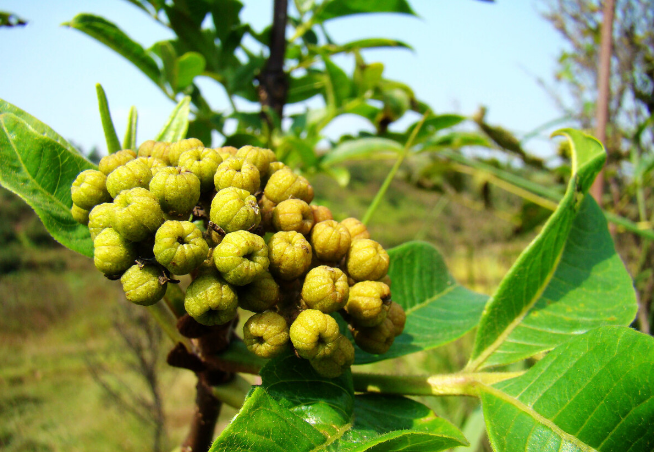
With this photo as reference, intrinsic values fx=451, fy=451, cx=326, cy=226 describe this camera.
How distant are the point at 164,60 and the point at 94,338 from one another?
55.1 ft

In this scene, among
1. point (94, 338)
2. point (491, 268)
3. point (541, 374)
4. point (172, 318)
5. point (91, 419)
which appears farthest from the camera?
point (94, 338)

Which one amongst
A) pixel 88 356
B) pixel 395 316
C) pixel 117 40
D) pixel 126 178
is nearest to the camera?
pixel 126 178

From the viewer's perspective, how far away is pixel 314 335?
2.66 feet

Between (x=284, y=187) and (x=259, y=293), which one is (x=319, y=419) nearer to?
(x=259, y=293)

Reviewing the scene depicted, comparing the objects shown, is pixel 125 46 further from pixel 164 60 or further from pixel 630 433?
pixel 630 433

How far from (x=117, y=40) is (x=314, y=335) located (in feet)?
4.51

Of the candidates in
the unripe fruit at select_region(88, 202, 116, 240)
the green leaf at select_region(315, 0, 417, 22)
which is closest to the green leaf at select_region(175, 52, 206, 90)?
the green leaf at select_region(315, 0, 417, 22)

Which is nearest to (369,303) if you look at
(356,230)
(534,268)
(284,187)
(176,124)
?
(356,230)

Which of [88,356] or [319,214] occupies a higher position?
[319,214]

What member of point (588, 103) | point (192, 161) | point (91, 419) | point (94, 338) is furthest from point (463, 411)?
point (94, 338)

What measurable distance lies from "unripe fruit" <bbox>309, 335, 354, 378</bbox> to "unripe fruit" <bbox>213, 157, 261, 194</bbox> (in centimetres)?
36

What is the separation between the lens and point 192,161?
958 millimetres

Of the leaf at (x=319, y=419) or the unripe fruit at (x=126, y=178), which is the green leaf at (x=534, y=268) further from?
the unripe fruit at (x=126, y=178)

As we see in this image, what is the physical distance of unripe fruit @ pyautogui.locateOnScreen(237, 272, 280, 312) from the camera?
0.86 meters
